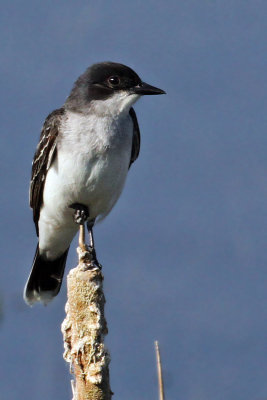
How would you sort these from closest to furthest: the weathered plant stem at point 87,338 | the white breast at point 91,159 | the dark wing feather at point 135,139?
the weathered plant stem at point 87,338, the white breast at point 91,159, the dark wing feather at point 135,139

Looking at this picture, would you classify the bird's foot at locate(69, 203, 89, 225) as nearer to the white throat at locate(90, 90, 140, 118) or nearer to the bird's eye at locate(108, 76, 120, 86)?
the white throat at locate(90, 90, 140, 118)

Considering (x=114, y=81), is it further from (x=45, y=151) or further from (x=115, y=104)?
(x=45, y=151)

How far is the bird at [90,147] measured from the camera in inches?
262

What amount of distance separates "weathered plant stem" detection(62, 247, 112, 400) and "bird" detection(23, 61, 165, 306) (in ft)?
7.08

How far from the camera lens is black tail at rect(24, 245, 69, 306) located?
832 cm

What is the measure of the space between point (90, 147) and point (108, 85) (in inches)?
28.8

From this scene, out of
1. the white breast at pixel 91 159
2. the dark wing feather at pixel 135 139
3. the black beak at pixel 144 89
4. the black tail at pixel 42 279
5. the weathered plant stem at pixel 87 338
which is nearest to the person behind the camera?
the weathered plant stem at pixel 87 338

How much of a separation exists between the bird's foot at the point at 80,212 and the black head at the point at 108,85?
91 cm

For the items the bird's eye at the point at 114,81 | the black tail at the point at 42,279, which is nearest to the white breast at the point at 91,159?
the bird's eye at the point at 114,81

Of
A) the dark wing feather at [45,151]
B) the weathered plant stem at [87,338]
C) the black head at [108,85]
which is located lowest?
the weathered plant stem at [87,338]

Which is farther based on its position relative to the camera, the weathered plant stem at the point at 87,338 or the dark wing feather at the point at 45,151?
the dark wing feather at the point at 45,151

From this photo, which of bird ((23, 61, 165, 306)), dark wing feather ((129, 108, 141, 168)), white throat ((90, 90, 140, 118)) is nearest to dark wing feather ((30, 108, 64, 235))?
bird ((23, 61, 165, 306))

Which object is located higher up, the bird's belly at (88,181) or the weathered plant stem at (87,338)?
the bird's belly at (88,181)

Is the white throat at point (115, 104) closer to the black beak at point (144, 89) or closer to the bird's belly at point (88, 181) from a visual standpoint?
the black beak at point (144, 89)
